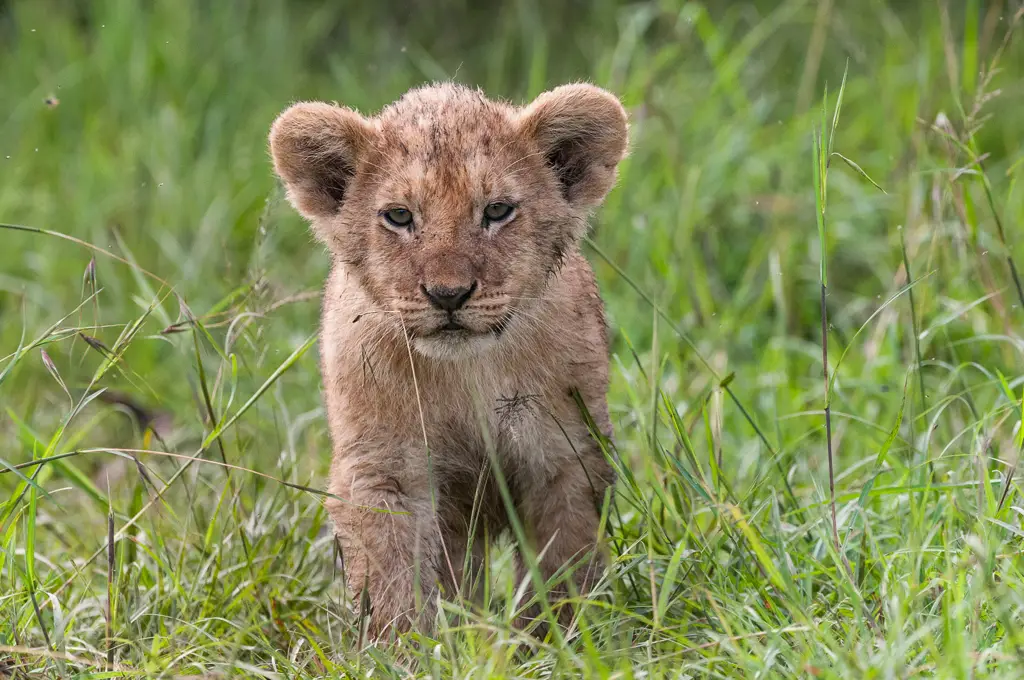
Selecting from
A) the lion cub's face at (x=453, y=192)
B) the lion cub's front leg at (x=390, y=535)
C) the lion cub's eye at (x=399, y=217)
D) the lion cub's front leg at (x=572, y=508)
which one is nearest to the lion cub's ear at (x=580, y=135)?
the lion cub's face at (x=453, y=192)

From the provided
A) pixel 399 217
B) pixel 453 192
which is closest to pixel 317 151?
pixel 399 217

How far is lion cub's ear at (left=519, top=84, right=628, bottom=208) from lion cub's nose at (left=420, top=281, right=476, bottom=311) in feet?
2.19

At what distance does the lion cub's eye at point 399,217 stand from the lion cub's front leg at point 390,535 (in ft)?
2.32

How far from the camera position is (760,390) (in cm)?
617

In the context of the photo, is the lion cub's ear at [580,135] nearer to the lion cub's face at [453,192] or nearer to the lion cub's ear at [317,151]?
the lion cub's face at [453,192]

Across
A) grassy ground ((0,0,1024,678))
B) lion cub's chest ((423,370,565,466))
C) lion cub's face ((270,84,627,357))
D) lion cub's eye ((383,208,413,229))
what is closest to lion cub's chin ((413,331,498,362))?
lion cub's face ((270,84,627,357))

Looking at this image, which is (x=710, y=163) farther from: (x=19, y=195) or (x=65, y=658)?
(x=65, y=658)

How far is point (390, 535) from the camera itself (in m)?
4.21

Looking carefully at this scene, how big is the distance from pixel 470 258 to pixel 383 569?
1015mm

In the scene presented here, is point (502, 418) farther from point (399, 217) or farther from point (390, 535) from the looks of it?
point (399, 217)

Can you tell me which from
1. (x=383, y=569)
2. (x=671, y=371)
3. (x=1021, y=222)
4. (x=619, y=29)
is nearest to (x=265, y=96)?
(x=619, y=29)

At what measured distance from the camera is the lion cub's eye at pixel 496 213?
4.03 metres

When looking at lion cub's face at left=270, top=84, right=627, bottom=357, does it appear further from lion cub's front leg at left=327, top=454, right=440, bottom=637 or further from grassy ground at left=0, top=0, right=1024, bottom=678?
lion cub's front leg at left=327, top=454, right=440, bottom=637

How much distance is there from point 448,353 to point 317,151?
0.83 metres
